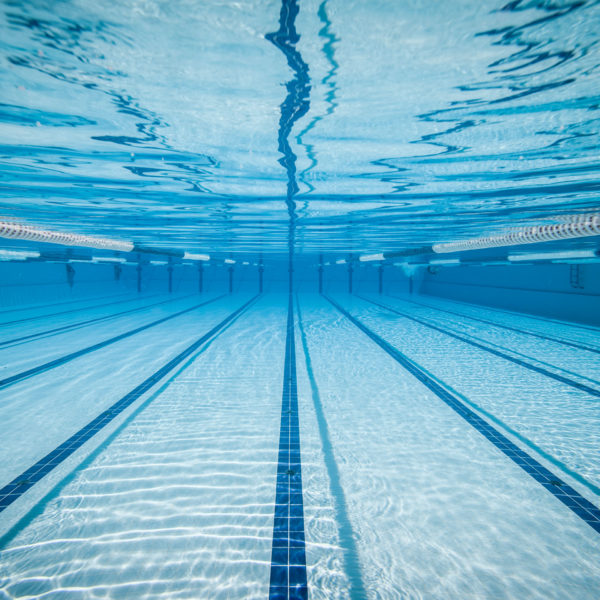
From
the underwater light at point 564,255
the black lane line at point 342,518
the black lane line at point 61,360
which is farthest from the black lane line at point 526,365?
the black lane line at point 61,360

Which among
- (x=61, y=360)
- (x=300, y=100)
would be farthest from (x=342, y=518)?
(x=61, y=360)

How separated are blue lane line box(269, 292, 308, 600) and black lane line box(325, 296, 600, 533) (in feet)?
6.66

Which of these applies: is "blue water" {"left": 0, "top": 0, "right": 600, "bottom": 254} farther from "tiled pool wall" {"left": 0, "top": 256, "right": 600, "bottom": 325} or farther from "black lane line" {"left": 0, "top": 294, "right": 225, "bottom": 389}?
"tiled pool wall" {"left": 0, "top": 256, "right": 600, "bottom": 325}

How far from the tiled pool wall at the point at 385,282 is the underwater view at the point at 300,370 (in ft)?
18.7

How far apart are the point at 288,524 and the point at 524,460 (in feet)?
7.61

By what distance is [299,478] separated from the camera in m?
2.79

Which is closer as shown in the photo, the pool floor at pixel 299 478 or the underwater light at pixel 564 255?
the pool floor at pixel 299 478

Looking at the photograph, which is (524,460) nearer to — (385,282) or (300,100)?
(300,100)

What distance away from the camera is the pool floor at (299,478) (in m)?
1.93

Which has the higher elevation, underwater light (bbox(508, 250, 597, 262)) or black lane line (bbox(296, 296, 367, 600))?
underwater light (bbox(508, 250, 597, 262))

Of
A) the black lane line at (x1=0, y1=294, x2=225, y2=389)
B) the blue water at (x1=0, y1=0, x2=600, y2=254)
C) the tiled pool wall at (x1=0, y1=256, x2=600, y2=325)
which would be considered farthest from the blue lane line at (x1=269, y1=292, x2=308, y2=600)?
the tiled pool wall at (x1=0, y1=256, x2=600, y2=325)

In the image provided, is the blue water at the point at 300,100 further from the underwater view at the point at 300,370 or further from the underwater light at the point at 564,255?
the underwater light at the point at 564,255

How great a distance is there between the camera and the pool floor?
1.93m

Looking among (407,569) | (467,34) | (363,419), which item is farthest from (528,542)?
(467,34)
